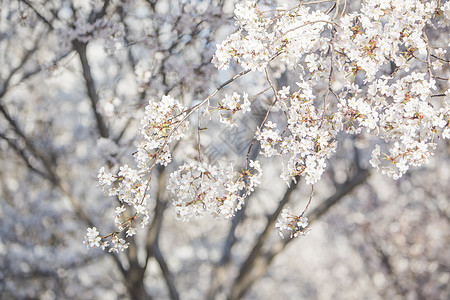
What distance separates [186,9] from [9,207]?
270 inches

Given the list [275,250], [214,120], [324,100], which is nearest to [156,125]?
[324,100]

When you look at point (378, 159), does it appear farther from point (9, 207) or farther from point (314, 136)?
point (9, 207)

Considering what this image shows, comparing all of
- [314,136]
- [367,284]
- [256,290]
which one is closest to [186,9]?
[314,136]

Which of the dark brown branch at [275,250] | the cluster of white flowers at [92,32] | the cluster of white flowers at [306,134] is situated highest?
the cluster of white flowers at [92,32]

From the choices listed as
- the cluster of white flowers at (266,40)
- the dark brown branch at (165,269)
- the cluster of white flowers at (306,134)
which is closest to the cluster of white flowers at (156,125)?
the cluster of white flowers at (266,40)

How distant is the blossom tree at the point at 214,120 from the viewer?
8.45 ft

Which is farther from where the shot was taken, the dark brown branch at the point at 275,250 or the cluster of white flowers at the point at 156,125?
the dark brown branch at the point at 275,250

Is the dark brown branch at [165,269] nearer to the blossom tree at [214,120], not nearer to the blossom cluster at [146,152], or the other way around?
the blossom tree at [214,120]

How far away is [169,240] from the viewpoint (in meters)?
14.9

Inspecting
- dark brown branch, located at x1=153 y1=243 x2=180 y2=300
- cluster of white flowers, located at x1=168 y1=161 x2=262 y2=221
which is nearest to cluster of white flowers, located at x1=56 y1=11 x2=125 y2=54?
dark brown branch, located at x1=153 y1=243 x2=180 y2=300

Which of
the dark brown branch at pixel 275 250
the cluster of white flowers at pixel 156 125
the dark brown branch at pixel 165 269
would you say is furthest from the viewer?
the dark brown branch at pixel 165 269

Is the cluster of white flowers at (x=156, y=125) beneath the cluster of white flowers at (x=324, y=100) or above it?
above

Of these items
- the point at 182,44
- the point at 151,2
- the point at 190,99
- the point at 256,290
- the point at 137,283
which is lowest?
the point at 256,290

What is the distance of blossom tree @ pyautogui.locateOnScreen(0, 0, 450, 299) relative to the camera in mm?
2574
